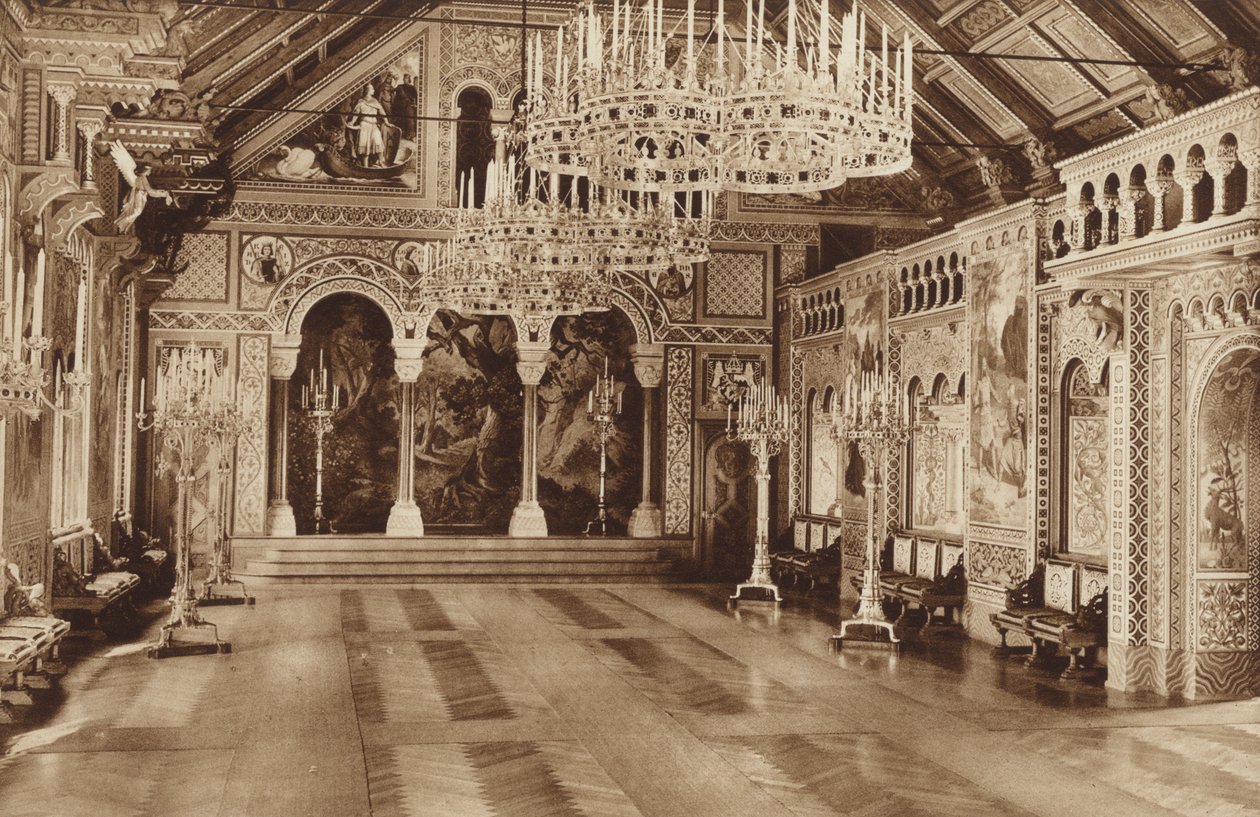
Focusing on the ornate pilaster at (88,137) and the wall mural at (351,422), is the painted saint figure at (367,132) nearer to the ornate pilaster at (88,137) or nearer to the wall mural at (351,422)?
the wall mural at (351,422)

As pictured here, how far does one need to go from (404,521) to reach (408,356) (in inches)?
102

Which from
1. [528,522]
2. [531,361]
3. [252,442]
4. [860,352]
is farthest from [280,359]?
[860,352]

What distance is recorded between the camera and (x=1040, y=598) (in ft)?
47.2

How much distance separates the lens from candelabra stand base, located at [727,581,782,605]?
18.2 m

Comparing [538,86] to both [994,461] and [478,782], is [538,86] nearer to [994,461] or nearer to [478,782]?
[478,782]

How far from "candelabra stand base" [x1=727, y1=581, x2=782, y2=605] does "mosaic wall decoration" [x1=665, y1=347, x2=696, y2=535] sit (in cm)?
356

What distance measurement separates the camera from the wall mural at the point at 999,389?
15.0 meters

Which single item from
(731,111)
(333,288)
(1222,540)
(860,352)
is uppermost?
(333,288)

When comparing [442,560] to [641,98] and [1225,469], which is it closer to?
[1225,469]

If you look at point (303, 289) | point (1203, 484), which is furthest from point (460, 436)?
point (1203, 484)

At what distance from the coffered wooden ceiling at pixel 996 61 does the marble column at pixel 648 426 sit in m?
4.97

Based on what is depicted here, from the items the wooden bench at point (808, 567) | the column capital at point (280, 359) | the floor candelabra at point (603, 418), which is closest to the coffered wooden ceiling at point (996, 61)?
the column capital at point (280, 359)

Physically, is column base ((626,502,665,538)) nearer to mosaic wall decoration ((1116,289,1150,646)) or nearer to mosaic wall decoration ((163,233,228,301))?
mosaic wall decoration ((163,233,228,301))

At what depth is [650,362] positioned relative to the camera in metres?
22.5
